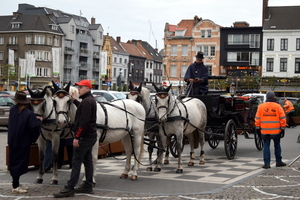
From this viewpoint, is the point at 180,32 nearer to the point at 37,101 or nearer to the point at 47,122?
the point at 47,122

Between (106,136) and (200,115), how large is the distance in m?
4.01

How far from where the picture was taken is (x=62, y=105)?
848 cm

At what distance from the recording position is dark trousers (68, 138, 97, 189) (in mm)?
7734

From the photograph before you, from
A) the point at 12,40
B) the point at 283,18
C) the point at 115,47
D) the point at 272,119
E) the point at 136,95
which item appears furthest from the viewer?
the point at 115,47

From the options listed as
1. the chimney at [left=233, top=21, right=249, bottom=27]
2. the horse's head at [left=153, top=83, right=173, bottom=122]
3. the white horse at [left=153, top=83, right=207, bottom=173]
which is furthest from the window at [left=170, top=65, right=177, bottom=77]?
the horse's head at [left=153, top=83, right=173, bottom=122]

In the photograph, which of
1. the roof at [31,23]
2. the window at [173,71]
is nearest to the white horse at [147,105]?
the window at [173,71]

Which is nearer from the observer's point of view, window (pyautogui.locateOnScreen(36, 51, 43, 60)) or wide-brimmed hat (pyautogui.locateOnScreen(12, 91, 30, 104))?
wide-brimmed hat (pyautogui.locateOnScreen(12, 91, 30, 104))

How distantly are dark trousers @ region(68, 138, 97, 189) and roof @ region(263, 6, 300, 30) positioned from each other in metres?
54.7

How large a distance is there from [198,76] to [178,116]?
2.63 meters

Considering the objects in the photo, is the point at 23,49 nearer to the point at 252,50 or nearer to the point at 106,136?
the point at 252,50

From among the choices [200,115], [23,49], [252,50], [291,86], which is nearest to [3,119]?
[200,115]

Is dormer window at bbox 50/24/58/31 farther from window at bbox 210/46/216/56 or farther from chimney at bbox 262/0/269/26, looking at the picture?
chimney at bbox 262/0/269/26

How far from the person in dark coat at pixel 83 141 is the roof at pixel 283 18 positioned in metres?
54.7

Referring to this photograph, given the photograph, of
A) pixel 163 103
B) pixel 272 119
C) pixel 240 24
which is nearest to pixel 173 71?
pixel 240 24
